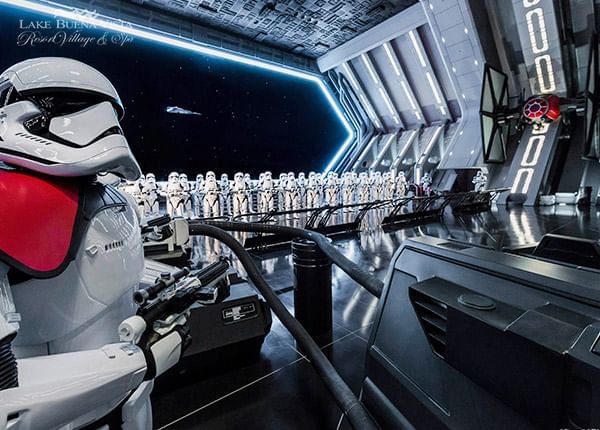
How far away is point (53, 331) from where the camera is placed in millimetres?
875

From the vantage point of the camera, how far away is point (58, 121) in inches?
35.6

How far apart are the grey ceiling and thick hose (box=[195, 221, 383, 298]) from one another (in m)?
13.3

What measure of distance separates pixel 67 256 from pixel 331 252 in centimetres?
156

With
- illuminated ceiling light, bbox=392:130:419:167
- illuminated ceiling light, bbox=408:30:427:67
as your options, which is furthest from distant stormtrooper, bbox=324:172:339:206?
illuminated ceiling light, bbox=408:30:427:67

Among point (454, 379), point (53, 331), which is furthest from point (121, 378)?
point (454, 379)

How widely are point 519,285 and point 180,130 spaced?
14.9 metres

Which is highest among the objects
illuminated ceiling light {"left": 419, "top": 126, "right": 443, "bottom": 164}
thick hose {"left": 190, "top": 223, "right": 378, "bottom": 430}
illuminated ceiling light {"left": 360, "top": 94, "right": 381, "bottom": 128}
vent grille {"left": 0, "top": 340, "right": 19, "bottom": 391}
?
illuminated ceiling light {"left": 360, "top": 94, "right": 381, "bottom": 128}

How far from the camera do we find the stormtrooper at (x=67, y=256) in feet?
2.36

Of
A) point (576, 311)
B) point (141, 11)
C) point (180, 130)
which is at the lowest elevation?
point (576, 311)

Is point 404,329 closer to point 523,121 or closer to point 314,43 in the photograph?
point 523,121

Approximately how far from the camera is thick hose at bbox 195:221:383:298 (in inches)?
71.6

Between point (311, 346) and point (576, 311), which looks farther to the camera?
point (311, 346)

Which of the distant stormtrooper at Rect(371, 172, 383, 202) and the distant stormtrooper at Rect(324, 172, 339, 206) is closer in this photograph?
the distant stormtrooper at Rect(324, 172, 339, 206)

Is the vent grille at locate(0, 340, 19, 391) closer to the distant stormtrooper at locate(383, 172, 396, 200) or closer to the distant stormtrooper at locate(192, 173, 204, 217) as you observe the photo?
the distant stormtrooper at locate(192, 173, 204, 217)
